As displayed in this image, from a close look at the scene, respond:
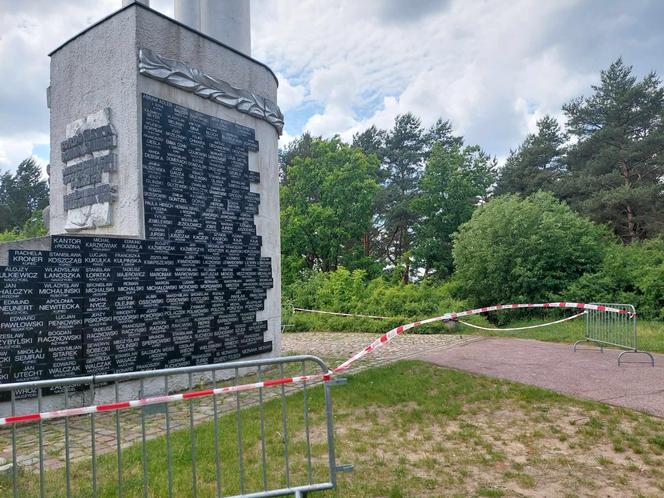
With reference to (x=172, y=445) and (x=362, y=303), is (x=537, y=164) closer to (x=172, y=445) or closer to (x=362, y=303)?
(x=362, y=303)

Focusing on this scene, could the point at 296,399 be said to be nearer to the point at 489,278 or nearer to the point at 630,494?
the point at 630,494

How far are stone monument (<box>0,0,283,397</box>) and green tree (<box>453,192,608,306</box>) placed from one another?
9.77 meters

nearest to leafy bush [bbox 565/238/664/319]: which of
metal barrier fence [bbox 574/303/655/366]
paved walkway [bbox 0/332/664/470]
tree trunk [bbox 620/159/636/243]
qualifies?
metal barrier fence [bbox 574/303/655/366]

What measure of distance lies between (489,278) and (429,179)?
1433 centimetres

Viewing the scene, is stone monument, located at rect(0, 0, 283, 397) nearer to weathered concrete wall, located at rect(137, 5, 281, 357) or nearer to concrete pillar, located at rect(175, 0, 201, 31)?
weathered concrete wall, located at rect(137, 5, 281, 357)

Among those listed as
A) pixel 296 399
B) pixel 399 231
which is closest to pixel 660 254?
pixel 296 399

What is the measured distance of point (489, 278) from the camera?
1586 centimetres

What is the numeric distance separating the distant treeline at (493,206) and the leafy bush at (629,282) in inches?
3.1

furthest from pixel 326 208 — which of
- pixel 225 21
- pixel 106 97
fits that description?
pixel 106 97

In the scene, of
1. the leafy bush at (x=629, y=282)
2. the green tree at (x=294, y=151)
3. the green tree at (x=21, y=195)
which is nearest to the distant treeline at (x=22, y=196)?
the green tree at (x=21, y=195)

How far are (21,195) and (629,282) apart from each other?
144ft

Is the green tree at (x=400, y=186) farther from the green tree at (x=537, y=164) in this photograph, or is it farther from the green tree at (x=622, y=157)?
the green tree at (x=622, y=157)

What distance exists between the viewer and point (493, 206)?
1709 cm

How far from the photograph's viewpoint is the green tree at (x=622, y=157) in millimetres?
23312
